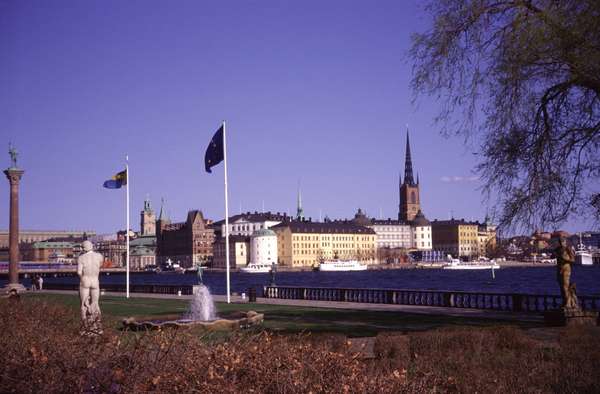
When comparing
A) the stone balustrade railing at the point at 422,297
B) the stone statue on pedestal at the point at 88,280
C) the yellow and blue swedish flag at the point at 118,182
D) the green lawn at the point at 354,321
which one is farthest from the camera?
the yellow and blue swedish flag at the point at 118,182

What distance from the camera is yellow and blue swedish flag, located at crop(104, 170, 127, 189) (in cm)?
5456

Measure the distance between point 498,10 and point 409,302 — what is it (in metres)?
22.9

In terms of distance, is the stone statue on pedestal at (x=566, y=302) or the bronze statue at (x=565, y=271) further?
the bronze statue at (x=565, y=271)

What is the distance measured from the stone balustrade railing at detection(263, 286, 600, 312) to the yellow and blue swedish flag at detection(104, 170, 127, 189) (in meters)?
13.5

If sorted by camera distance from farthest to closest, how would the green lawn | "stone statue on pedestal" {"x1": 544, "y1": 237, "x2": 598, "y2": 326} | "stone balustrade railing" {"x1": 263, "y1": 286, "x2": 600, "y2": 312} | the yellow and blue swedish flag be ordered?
the yellow and blue swedish flag, "stone balustrade railing" {"x1": 263, "y1": 286, "x2": 600, "y2": 312}, the green lawn, "stone statue on pedestal" {"x1": 544, "y1": 237, "x2": 598, "y2": 326}

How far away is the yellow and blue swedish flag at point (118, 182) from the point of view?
2148 inches

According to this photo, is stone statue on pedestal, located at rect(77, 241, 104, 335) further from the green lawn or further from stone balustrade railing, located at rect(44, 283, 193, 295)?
stone balustrade railing, located at rect(44, 283, 193, 295)

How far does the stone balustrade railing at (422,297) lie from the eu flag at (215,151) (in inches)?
412

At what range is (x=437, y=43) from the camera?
1967cm

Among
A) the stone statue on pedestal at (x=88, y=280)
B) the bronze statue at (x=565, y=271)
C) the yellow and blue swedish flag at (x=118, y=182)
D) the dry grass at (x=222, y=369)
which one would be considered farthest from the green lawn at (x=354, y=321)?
the yellow and blue swedish flag at (x=118, y=182)

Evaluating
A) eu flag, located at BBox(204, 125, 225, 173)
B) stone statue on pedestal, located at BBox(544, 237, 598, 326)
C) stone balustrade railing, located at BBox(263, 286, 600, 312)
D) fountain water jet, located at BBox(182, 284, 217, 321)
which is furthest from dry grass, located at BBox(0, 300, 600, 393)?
eu flag, located at BBox(204, 125, 225, 173)

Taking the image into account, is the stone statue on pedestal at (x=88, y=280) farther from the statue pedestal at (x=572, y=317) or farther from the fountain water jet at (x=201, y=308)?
the statue pedestal at (x=572, y=317)

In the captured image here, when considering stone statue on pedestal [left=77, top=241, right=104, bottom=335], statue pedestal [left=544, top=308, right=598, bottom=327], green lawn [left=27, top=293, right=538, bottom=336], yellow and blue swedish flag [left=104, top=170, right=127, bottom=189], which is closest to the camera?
stone statue on pedestal [left=77, top=241, right=104, bottom=335]

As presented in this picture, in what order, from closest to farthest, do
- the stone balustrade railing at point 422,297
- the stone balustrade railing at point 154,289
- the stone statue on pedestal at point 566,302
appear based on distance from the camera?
the stone statue on pedestal at point 566,302, the stone balustrade railing at point 422,297, the stone balustrade railing at point 154,289
